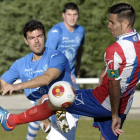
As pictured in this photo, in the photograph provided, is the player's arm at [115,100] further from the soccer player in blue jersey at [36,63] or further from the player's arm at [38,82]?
the soccer player in blue jersey at [36,63]

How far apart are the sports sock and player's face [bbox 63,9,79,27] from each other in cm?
305

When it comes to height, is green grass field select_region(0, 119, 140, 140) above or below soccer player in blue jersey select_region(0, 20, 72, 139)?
below

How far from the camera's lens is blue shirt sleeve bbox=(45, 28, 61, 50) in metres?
7.00

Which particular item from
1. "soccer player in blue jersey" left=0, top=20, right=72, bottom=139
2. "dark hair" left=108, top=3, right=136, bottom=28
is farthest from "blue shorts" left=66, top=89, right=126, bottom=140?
"dark hair" left=108, top=3, right=136, bottom=28

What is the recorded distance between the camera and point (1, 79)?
17.4ft

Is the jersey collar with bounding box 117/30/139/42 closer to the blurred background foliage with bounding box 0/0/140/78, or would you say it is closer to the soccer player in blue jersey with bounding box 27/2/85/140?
the soccer player in blue jersey with bounding box 27/2/85/140

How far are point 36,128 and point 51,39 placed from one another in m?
1.63

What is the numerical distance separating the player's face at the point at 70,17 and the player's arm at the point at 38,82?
271 cm

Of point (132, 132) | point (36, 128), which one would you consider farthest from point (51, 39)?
point (132, 132)

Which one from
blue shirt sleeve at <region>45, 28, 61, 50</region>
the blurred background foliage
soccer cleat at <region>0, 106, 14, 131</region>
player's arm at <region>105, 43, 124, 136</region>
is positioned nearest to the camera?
player's arm at <region>105, 43, 124, 136</region>

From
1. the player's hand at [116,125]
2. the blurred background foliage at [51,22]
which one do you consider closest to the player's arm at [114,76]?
the player's hand at [116,125]

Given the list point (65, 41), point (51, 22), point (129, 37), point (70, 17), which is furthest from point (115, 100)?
point (51, 22)

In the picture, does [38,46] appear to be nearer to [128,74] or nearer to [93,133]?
[128,74]

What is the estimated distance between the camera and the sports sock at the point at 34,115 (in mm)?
4578
